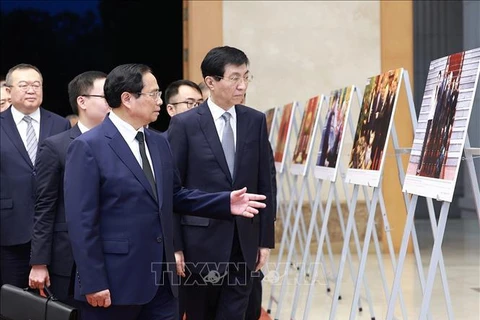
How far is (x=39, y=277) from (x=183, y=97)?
6.72 ft

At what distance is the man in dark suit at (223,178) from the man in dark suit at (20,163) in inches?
64.5

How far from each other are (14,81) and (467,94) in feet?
11.6

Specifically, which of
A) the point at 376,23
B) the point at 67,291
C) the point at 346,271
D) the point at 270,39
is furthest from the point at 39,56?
the point at 67,291

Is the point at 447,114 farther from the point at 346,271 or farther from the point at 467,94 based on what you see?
the point at 346,271

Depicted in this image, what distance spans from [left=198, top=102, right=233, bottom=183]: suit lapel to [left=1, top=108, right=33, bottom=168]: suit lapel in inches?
71.1

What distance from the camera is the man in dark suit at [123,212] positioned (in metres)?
3.88

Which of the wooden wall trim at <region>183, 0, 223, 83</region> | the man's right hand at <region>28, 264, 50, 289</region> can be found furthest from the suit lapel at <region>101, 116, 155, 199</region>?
the wooden wall trim at <region>183, 0, 223, 83</region>

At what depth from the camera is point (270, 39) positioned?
11266 millimetres

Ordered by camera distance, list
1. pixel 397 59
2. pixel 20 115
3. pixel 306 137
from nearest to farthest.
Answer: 1. pixel 20 115
2. pixel 306 137
3. pixel 397 59

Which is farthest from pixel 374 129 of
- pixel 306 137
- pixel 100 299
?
pixel 100 299

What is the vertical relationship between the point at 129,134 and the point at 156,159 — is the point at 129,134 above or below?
above

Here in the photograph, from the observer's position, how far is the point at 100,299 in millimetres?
3875

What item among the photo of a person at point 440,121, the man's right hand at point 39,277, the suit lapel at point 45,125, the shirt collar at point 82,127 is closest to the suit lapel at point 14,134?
the suit lapel at point 45,125

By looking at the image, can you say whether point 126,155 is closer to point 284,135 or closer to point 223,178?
point 223,178
